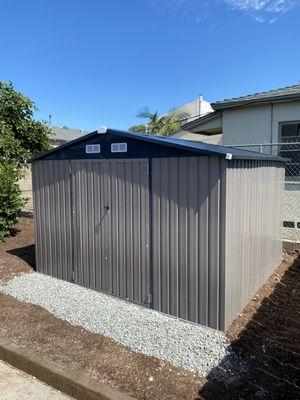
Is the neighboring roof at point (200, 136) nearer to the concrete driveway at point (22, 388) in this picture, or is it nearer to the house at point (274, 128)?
the house at point (274, 128)

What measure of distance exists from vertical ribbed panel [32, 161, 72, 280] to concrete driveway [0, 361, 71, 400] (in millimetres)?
Result: 2199

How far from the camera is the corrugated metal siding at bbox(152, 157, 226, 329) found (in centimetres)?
375

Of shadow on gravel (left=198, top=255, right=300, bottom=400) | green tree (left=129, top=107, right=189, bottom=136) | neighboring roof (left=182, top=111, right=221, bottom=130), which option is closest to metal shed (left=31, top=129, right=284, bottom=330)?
shadow on gravel (left=198, top=255, right=300, bottom=400)

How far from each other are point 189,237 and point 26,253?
14.7ft

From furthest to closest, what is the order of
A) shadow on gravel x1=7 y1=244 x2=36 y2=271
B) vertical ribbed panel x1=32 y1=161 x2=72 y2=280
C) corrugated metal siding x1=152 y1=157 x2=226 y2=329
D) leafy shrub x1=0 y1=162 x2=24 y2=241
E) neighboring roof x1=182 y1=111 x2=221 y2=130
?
neighboring roof x1=182 y1=111 x2=221 y2=130 → leafy shrub x1=0 y1=162 x2=24 y2=241 → shadow on gravel x1=7 y1=244 x2=36 y2=271 → vertical ribbed panel x1=32 y1=161 x2=72 y2=280 → corrugated metal siding x1=152 y1=157 x2=226 y2=329

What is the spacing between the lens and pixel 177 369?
315 centimetres

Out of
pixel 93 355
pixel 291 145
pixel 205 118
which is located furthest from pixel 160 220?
pixel 205 118

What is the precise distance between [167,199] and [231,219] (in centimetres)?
81

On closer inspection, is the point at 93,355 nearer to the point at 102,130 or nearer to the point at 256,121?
the point at 102,130

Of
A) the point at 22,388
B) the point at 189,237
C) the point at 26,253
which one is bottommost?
the point at 22,388

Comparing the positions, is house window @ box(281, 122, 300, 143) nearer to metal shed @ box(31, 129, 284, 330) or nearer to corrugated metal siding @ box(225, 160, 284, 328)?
corrugated metal siding @ box(225, 160, 284, 328)

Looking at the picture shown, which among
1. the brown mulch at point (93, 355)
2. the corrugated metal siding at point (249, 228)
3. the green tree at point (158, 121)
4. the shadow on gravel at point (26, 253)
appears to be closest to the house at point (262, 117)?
the corrugated metal siding at point (249, 228)

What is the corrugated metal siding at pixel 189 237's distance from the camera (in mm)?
3752

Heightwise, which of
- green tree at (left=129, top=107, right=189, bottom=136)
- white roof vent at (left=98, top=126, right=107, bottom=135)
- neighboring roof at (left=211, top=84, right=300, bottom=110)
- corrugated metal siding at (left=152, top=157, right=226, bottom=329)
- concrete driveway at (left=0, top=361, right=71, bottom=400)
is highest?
green tree at (left=129, top=107, right=189, bottom=136)
